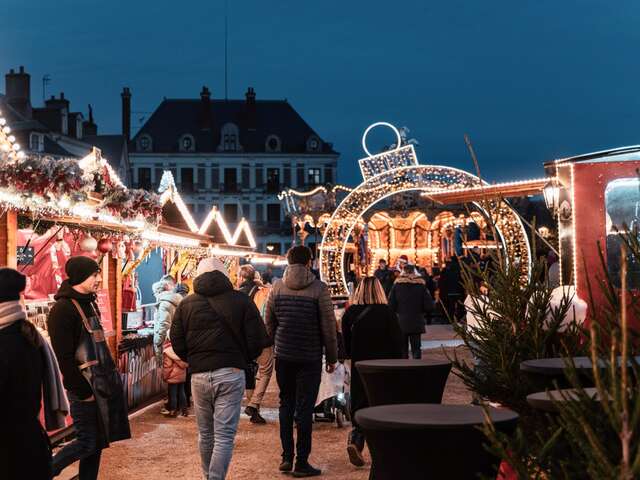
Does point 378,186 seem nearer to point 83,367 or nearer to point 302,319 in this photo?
point 302,319

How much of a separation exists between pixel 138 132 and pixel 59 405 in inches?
3143

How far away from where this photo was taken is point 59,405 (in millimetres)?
5691

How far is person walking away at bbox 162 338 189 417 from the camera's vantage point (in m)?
11.9

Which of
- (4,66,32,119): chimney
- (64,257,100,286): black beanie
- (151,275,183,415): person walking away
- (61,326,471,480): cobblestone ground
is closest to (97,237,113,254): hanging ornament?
(151,275,183,415): person walking away

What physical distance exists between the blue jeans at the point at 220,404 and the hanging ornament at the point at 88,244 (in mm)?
3952

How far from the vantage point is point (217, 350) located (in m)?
6.98

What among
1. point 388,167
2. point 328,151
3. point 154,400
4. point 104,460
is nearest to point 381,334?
point 104,460

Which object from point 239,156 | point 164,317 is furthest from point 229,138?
point 164,317

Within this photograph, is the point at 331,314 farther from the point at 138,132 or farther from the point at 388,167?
the point at 138,132

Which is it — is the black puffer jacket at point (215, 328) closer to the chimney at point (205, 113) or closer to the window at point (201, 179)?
the chimney at point (205, 113)

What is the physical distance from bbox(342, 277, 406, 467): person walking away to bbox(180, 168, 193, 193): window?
76.3m

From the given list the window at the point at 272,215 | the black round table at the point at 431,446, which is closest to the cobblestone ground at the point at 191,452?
the black round table at the point at 431,446

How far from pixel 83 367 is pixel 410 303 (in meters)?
8.56

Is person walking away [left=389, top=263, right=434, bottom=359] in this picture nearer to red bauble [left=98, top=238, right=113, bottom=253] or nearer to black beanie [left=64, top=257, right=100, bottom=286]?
red bauble [left=98, top=238, right=113, bottom=253]
